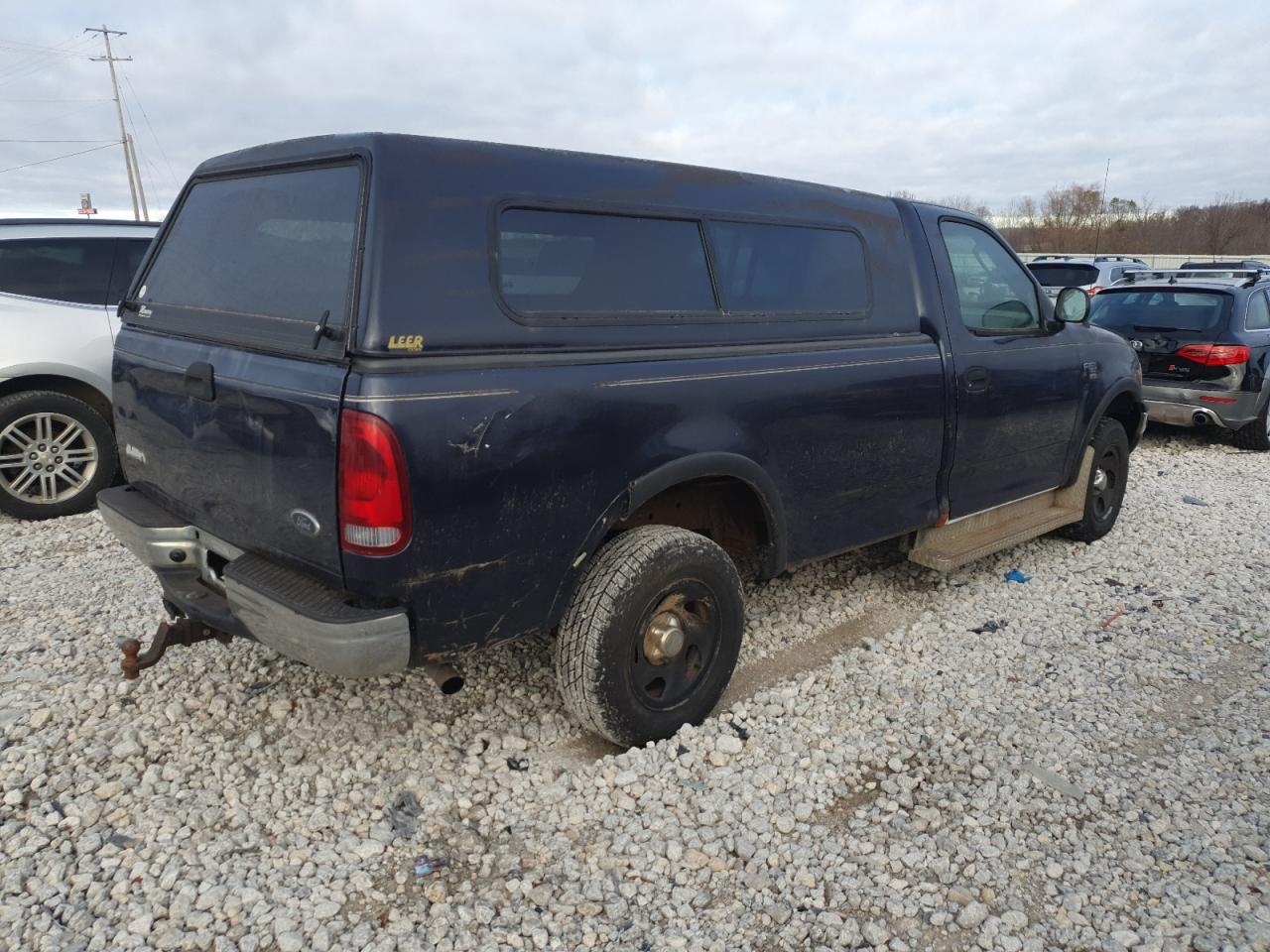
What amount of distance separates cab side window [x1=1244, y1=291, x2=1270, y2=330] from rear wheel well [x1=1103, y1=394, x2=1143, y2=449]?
12.9 ft

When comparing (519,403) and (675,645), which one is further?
(675,645)

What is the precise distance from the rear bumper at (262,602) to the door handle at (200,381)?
19.6 inches

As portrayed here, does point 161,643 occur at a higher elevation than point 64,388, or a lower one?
lower

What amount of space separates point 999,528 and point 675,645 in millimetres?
2486

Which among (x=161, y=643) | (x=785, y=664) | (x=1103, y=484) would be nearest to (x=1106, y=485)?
(x=1103, y=484)

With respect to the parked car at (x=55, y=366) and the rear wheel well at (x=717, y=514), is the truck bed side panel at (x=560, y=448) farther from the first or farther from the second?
the parked car at (x=55, y=366)

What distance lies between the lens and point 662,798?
297 cm

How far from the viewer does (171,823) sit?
276 cm

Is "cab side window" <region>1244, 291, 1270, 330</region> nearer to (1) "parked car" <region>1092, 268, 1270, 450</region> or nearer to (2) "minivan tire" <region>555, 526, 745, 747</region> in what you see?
(1) "parked car" <region>1092, 268, 1270, 450</region>

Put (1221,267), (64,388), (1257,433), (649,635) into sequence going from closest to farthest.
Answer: (649,635) < (64,388) < (1257,433) < (1221,267)

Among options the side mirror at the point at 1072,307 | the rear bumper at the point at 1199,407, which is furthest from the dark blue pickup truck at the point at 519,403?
the rear bumper at the point at 1199,407

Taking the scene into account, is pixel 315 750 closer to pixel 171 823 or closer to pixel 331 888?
pixel 171 823

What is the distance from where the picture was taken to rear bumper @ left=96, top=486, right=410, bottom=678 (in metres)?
2.50

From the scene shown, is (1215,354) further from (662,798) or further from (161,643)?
(161,643)
